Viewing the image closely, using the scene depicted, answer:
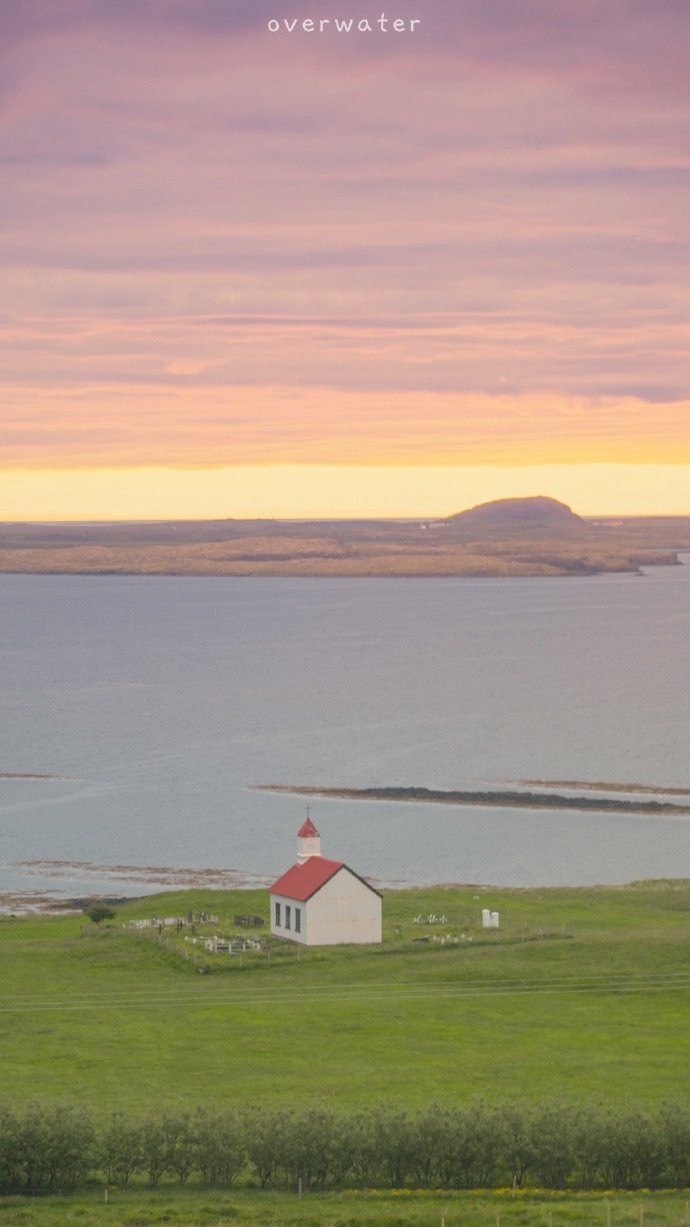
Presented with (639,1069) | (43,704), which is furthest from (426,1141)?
(43,704)

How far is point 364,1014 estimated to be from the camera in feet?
171

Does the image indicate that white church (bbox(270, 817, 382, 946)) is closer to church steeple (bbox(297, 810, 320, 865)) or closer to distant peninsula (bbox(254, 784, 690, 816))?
church steeple (bbox(297, 810, 320, 865))

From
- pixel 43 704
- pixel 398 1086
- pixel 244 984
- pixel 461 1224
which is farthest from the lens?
pixel 43 704

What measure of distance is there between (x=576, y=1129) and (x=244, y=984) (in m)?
22.0

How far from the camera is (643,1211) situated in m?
32.9

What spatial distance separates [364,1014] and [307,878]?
11067 millimetres

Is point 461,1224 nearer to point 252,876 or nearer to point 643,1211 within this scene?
point 643,1211

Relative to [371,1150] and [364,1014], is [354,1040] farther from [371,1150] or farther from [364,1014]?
[371,1150]

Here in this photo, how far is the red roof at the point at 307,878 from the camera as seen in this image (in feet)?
203

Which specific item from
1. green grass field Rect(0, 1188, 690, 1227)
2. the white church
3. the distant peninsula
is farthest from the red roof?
the distant peninsula

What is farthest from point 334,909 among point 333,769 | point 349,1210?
point 333,769

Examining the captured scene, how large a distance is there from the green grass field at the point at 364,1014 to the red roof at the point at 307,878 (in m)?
2.28

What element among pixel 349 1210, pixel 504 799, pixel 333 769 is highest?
pixel 333 769

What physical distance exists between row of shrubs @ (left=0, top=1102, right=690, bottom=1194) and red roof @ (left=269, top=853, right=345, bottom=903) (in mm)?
24959
